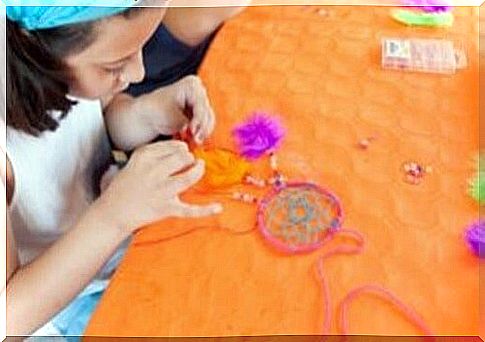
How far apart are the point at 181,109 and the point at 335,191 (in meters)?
0.12

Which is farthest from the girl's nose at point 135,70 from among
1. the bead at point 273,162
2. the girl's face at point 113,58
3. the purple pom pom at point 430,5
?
the purple pom pom at point 430,5

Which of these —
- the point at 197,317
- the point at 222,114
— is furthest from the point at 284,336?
the point at 222,114

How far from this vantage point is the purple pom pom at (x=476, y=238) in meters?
0.58

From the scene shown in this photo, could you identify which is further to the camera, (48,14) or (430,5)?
(430,5)

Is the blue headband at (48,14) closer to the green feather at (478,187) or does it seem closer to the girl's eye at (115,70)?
the girl's eye at (115,70)

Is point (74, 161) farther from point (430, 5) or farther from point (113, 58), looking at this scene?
point (430, 5)

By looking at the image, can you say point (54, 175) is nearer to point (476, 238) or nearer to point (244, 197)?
point (244, 197)

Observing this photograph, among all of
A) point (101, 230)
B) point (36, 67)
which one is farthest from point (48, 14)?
point (101, 230)

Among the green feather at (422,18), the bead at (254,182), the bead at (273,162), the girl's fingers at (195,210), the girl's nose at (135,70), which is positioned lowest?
the girl's fingers at (195,210)

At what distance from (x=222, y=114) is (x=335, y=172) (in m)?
0.08

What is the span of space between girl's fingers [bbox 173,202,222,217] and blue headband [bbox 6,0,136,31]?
0.43ft

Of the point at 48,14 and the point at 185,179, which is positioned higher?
the point at 48,14

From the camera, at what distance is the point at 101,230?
58cm

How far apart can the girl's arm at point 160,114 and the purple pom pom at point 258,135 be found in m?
0.02
